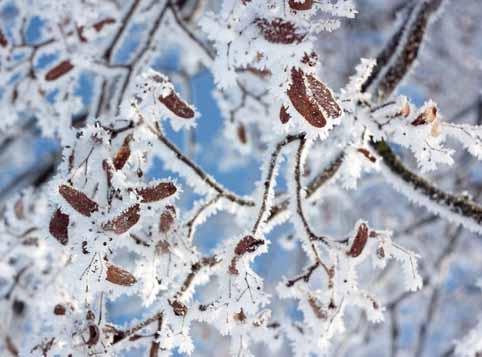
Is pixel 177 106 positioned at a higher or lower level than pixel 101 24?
lower

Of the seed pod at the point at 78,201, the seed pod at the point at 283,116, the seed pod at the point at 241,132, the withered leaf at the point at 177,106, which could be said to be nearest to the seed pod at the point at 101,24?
the seed pod at the point at 241,132

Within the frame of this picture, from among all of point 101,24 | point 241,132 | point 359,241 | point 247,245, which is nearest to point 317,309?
point 359,241

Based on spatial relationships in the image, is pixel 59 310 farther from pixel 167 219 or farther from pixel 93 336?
pixel 167 219

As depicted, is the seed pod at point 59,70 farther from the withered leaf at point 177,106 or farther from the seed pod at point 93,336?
the seed pod at point 93,336

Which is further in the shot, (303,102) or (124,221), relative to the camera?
(124,221)

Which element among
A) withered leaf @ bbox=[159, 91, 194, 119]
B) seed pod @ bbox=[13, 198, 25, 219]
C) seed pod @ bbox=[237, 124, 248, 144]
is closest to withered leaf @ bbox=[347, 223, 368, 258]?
withered leaf @ bbox=[159, 91, 194, 119]

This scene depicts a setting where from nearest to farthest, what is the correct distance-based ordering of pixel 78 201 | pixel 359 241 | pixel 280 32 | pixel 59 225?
pixel 280 32, pixel 78 201, pixel 59 225, pixel 359 241
